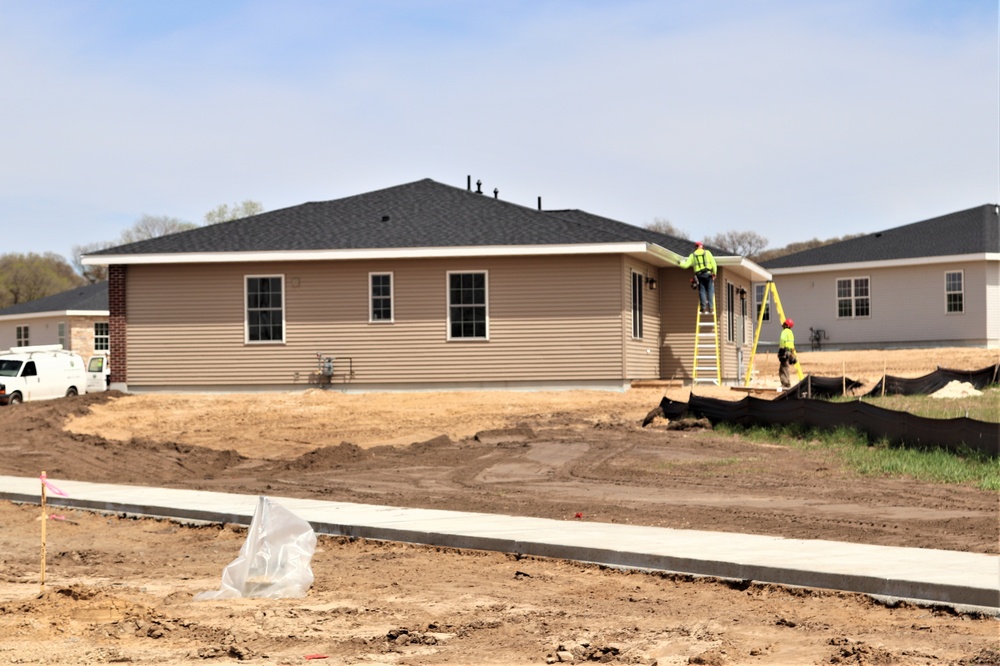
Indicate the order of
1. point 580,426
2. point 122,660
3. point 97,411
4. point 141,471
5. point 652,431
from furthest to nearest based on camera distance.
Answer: point 97,411 → point 580,426 → point 652,431 → point 141,471 → point 122,660

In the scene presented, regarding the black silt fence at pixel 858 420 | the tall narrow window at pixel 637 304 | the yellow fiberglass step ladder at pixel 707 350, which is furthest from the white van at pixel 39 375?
the black silt fence at pixel 858 420

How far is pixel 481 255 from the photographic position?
28.4m

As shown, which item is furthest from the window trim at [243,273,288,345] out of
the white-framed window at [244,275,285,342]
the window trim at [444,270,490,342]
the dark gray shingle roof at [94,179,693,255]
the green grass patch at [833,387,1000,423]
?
the green grass patch at [833,387,1000,423]

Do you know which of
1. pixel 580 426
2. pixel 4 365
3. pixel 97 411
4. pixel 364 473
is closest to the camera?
pixel 364 473

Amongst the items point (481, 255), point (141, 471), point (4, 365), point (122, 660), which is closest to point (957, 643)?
point (122, 660)

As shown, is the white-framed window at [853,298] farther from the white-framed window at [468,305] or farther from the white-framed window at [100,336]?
the white-framed window at [100,336]

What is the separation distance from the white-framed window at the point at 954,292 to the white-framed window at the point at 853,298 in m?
2.86

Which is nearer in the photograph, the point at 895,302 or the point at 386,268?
the point at 386,268

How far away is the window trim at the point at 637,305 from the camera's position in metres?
29.5

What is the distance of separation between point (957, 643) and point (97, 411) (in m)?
23.4

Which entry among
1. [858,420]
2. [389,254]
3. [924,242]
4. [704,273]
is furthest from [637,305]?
[924,242]

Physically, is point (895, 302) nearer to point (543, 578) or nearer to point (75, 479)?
point (75, 479)

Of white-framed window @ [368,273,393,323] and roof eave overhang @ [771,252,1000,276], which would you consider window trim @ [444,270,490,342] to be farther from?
roof eave overhang @ [771,252,1000,276]

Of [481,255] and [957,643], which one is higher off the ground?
[481,255]
